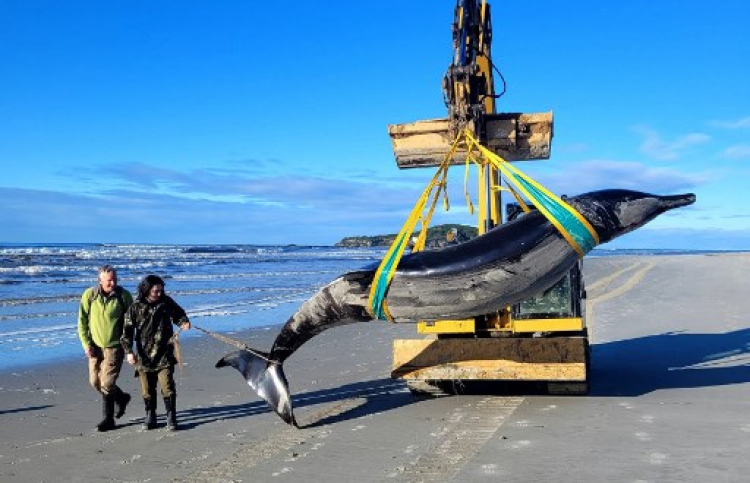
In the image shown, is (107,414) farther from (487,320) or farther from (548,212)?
(548,212)

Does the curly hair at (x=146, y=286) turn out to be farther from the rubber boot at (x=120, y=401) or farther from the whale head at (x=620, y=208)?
the whale head at (x=620, y=208)

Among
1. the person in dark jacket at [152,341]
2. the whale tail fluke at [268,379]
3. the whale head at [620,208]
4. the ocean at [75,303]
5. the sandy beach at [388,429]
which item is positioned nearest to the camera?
the sandy beach at [388,429]

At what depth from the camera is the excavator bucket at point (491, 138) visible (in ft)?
27.6

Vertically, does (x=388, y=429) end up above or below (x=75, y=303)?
below

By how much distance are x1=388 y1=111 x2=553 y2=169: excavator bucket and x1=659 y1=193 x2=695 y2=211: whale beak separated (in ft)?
7.30

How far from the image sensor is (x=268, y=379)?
7703 millimetres

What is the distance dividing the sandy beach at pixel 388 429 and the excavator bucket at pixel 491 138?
2.96 m

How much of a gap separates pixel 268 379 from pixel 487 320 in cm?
297

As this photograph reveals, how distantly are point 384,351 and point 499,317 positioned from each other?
201 inches

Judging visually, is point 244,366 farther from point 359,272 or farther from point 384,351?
point 384,351

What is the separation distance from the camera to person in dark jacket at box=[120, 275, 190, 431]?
7.82 meters

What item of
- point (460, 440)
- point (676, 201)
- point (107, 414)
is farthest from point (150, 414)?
point (676, 201)

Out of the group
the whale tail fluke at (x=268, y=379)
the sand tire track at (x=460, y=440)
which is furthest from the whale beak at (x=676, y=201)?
the whale tail fluke at (x=268, y=379)

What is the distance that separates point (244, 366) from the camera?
26.0 feet
